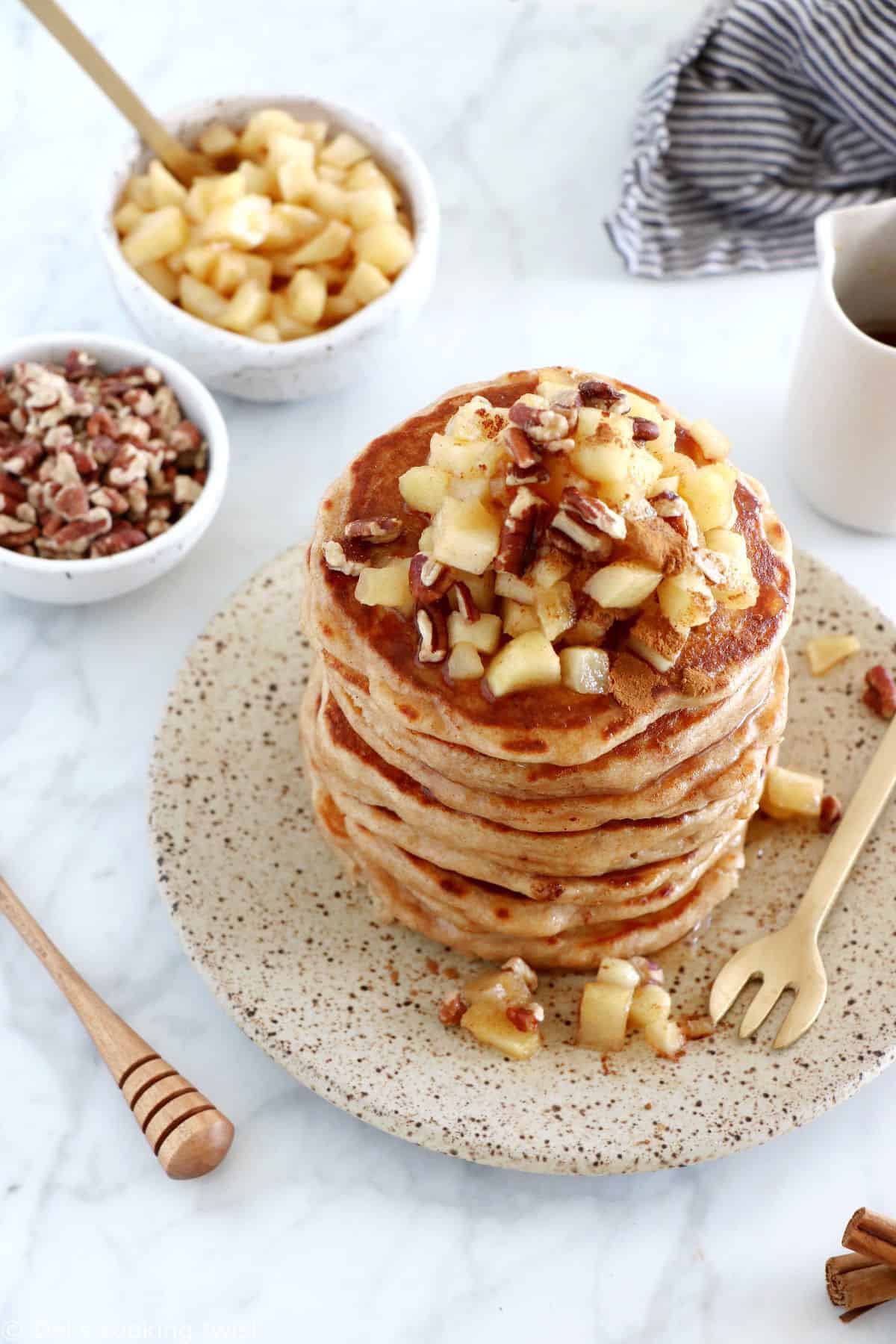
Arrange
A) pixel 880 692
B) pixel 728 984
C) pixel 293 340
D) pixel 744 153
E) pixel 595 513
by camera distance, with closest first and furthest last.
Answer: pixel 595 513
pixel 728 984
pixel 880 692
pixel 293 340
pixel 744 153

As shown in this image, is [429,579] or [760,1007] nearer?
[429,579]

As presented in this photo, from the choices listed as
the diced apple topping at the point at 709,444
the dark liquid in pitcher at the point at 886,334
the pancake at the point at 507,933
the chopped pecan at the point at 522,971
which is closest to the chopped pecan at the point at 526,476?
the diced apple topping at the point at 709,444

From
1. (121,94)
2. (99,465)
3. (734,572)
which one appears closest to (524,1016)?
(734,572)


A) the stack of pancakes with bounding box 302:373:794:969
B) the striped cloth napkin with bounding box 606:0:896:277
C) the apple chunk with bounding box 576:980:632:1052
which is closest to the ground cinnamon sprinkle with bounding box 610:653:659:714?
the stack of pancakes with bounding box 302:373:794:969

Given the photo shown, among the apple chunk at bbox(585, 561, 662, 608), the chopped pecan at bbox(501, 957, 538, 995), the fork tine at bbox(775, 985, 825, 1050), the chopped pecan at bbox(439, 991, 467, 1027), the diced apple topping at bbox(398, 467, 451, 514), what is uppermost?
the diced apple topping at bbox(398, 467, 451, 514)

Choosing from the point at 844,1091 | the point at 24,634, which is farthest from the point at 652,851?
the point at 24,634

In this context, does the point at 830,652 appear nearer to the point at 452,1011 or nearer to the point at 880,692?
the point at 880,692

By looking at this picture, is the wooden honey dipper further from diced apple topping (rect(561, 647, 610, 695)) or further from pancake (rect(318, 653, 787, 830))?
diced apple topping (rect(561, 647, 610, 695))
